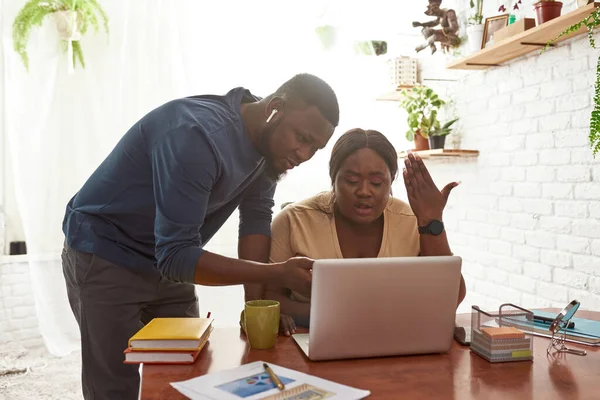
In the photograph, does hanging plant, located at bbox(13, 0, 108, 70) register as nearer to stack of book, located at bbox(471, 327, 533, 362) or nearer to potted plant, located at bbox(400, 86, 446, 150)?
potted plant, located at bbox(400, 86, 446, 150)

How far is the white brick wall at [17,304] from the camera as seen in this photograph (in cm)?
339

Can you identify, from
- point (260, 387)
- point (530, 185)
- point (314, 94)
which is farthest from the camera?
point (530, 185)

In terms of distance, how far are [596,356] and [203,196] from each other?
944 millimetres

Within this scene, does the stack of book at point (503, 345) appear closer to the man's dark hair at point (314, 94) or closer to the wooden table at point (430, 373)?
the wooden table at point (430, 373)

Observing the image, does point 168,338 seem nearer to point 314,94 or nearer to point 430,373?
point 430,373

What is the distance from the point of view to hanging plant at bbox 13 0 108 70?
3.19 metres

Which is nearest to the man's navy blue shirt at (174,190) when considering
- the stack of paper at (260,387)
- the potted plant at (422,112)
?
the stack of paper at (260,387)

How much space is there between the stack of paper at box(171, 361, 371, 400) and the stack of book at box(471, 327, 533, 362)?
1.09ft

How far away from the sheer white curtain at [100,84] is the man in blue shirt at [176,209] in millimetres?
1899

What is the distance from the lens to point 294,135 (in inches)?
55.7

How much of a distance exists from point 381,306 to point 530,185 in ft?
5.96

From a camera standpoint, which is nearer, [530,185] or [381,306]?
[381,306]

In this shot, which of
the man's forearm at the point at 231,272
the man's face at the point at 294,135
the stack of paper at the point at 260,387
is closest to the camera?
the stack of paper at the point at 260,387

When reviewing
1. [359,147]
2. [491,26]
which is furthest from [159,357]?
[491,26]
